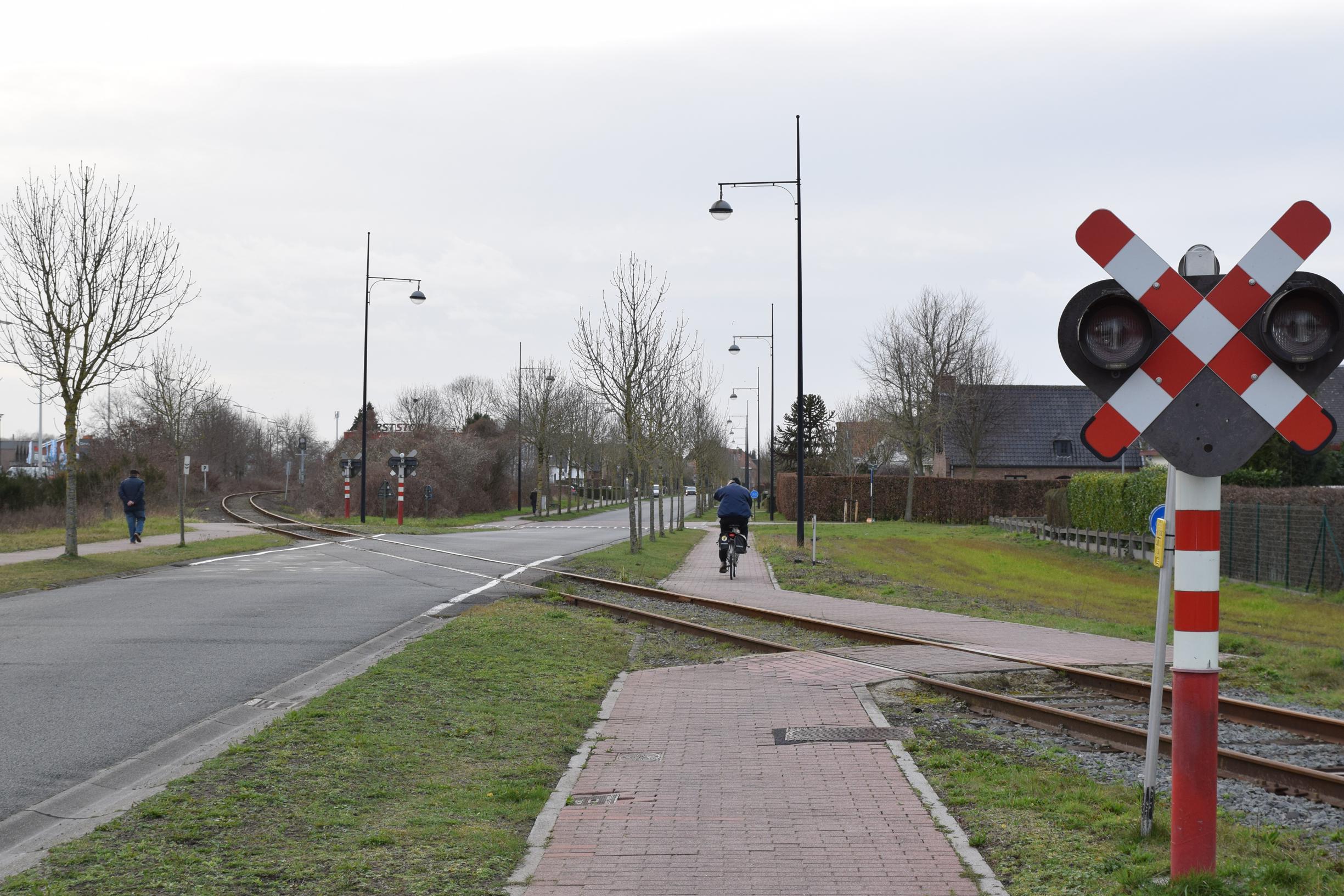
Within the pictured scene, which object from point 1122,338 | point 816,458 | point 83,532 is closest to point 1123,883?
point 1122,338

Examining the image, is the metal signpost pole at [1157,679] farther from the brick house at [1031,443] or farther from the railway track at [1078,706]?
the brick house at [1031,443]

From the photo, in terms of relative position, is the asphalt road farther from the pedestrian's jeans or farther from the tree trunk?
the pedestrian's jeans

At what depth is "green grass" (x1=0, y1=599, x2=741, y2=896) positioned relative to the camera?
4.68 metres

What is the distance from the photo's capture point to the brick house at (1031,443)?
71.7 m

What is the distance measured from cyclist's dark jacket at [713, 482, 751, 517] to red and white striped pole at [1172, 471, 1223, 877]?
55.9 ft

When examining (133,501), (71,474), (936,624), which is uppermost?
(71,474)

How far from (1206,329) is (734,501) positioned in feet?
57.0

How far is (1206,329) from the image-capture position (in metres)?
4.19

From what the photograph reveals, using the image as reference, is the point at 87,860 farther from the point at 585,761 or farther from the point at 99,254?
the point at 99,254

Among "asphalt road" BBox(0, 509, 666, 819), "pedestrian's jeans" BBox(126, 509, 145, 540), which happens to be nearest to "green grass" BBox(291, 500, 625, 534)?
"pedestrian's jeans" BBox(126, 509, 145, 540)

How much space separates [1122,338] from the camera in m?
4.25

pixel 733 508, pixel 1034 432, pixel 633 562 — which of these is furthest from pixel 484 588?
pixel 1034 432

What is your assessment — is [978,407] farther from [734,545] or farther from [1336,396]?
[734,545]

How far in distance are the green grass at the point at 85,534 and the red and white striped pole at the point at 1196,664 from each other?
80.3 feet
